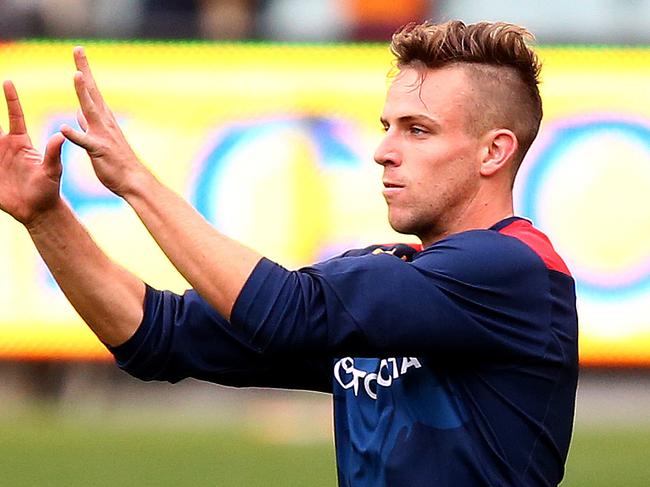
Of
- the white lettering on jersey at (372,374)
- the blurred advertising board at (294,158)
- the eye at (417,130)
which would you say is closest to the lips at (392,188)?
the eye at (417,130)

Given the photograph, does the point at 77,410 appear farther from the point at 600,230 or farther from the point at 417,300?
the point at 417,300

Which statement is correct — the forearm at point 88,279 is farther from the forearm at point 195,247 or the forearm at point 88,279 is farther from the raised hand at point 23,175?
the forearm at point 195,247

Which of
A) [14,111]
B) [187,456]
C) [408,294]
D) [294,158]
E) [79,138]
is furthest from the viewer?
[294,158]

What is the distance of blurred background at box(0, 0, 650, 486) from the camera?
11.8 metres

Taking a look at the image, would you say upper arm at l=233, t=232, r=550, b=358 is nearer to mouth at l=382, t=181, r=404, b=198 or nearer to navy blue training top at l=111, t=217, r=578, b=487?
navy blue training top at l=111, t=217, r=578, b=487

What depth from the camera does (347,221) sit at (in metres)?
11.9

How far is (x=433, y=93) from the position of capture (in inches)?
158

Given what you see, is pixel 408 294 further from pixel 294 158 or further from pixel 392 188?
pixel 294 158

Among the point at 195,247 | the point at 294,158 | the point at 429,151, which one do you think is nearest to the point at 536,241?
the point at 429,151

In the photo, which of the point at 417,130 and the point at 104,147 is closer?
the point at 104,147

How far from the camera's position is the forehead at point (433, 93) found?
3.99 meters

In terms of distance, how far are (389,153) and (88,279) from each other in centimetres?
86

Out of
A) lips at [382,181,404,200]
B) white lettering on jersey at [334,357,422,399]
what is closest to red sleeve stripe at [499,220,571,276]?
lips at [382,181,404,200]

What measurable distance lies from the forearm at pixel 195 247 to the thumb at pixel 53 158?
1.09 ft
